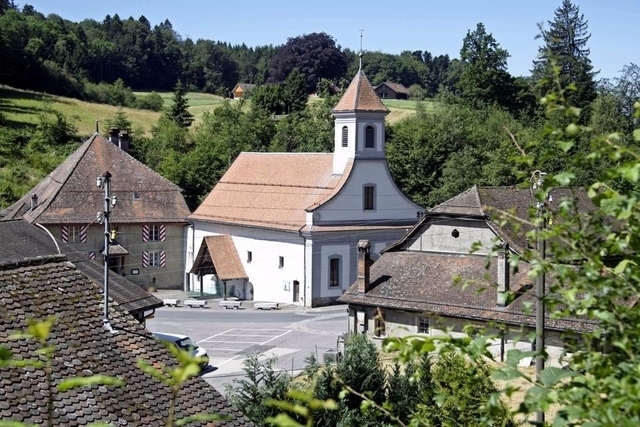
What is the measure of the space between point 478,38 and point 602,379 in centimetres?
7746

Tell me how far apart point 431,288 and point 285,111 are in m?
50.0

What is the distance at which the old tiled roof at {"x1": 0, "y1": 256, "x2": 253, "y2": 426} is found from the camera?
961 centimetres

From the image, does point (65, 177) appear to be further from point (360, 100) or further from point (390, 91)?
point (390, 91)

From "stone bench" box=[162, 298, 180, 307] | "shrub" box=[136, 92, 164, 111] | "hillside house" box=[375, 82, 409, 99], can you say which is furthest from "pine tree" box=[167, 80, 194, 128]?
"hillside house" box=[375, 82, 409, 99]

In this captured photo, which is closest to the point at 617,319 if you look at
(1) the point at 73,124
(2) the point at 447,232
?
(2) the point at 447,232

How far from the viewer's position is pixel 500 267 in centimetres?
2730

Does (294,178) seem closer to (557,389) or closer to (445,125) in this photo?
(445,125)

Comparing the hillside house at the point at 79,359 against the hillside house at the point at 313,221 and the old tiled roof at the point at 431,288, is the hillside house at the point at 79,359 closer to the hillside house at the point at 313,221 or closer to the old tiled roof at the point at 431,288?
the old tiled roof at the point at 431,288

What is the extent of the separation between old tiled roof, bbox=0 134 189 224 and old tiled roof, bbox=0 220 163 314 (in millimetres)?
18022

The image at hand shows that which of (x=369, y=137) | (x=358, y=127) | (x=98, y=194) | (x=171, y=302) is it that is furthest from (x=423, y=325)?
(x=98, y=194)

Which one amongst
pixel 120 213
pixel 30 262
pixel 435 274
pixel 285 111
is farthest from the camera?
pixel 285 111

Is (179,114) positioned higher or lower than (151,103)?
lower

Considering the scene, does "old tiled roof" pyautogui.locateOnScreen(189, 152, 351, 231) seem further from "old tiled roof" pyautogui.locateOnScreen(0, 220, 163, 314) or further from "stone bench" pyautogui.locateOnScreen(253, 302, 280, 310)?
"old tiled roof" pyautogui.locateOnScreen(0, 220, 163, 314)

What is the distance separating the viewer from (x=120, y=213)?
44375 millimetres
